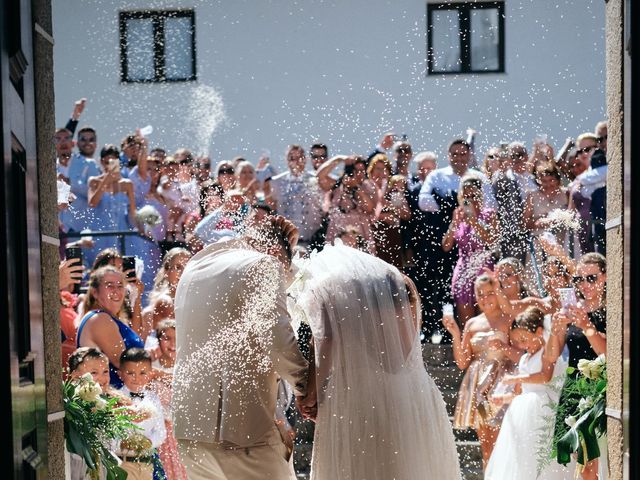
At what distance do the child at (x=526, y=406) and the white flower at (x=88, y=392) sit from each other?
10.4 feet

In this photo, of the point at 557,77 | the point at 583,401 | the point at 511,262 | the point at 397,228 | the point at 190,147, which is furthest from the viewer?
the point at 190,147

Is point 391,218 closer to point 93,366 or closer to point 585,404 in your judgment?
point 93,366

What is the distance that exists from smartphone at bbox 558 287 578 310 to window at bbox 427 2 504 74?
450 cm

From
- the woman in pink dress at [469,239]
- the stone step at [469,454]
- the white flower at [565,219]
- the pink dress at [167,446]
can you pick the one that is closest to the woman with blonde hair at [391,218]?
the woman in pink dress at [469,239]

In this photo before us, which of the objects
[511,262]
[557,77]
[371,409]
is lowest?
[371,409]

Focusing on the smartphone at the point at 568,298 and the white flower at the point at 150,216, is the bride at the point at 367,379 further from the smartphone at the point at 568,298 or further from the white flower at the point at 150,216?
the white flower at the point at 150,216

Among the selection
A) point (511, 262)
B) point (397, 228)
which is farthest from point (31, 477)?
point (397, 228)

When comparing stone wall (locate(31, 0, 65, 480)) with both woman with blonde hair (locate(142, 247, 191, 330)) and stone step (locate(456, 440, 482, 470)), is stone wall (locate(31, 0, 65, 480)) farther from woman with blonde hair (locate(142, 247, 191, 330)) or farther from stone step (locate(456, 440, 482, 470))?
stone step (locate(456, 440, 482, 470))

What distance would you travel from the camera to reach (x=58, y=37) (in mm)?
12258

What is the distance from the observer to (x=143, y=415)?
698 centimetres

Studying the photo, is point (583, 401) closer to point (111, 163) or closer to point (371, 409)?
point (371, 409)

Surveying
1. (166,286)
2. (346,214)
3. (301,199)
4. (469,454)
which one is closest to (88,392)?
(166,286)

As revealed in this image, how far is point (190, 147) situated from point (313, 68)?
176cm

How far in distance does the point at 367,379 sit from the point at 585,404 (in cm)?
116
